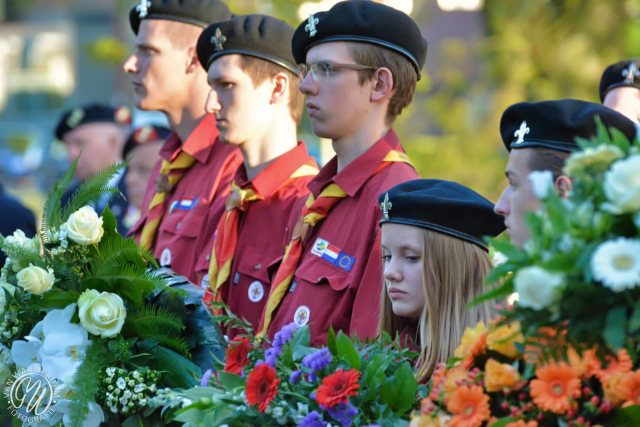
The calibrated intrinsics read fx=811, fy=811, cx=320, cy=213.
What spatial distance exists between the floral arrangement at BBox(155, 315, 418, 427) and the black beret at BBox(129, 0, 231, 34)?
2958 mm

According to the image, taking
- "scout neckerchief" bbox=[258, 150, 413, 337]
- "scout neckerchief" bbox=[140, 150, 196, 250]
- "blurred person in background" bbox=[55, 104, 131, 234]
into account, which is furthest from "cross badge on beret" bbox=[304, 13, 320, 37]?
"blurred person in background" bbox=[55, 104, 131, 234]

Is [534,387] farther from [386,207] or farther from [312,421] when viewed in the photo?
[386,207]

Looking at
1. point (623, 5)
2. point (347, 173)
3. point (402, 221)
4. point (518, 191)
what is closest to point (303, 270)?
point (347, 173)

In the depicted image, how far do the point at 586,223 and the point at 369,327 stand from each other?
1.47 meters

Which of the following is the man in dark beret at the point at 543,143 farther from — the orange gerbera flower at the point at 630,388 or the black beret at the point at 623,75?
the black beret at the point at 623,75

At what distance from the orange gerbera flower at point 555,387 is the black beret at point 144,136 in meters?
4.99

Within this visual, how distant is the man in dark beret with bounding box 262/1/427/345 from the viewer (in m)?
3.08

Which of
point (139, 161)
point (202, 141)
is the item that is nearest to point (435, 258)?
point (202, 141)

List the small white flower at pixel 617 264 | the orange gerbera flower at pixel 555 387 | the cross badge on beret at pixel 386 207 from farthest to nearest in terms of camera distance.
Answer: the cross badge on beret at pixel 386 207 → the orange gerbera flower at pixel 555 387 → the small white flower at pixel 617 264

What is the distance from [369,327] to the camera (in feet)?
9.29

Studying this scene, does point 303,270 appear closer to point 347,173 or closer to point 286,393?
point 347,173

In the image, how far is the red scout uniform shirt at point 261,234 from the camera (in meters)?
3.68

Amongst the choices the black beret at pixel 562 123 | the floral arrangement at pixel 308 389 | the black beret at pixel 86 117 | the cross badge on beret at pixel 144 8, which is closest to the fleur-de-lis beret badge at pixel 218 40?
the cross badge on beret at pixel 144 8

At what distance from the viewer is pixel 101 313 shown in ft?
8.31
